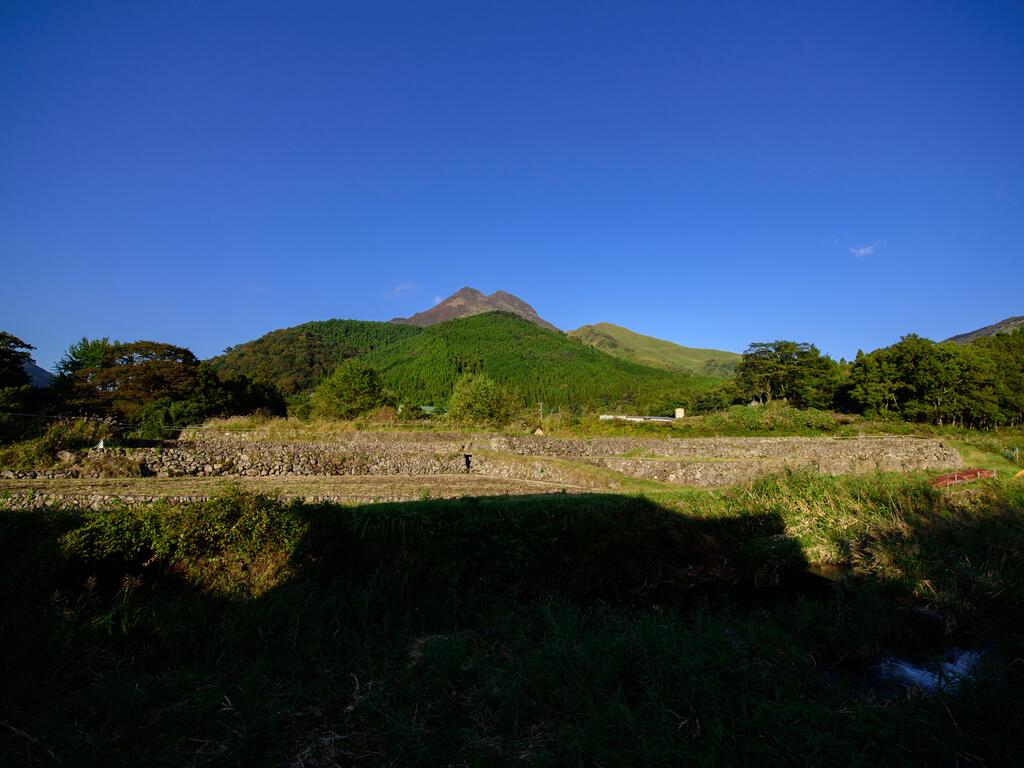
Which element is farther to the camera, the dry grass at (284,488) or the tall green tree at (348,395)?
the tall green tree at (348,395)

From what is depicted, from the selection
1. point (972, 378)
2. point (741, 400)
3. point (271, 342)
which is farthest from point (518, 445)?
point (271, 342)

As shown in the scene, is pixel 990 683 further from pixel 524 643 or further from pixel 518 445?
pixel 518 445

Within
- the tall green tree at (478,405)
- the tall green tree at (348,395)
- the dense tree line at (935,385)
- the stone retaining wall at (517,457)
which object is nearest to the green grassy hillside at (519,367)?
the dense tree line at (935,385)

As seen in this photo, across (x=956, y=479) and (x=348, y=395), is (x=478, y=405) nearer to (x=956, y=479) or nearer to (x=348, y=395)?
(x=348, y=395)

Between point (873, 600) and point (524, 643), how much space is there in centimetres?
495

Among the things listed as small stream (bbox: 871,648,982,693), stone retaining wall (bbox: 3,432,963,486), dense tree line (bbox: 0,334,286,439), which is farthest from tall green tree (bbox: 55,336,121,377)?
small stream (bbox: 871,648,982,693)

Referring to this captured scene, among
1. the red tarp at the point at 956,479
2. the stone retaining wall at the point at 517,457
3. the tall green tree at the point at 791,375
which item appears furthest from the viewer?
the tall green tree at the point at 791,375

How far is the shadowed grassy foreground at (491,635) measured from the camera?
3.15 meters

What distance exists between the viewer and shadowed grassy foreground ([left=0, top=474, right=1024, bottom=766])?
315 cm

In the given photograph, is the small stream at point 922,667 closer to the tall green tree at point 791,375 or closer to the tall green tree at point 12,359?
the tall green tree at point 12,359

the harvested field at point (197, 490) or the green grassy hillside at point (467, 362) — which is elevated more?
the green grassy hillside at point (467, 362)

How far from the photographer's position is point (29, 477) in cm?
1281

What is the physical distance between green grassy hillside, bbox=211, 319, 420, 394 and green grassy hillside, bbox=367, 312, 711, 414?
8.63 metres

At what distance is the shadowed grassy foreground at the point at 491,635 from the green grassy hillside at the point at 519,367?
58462mm
